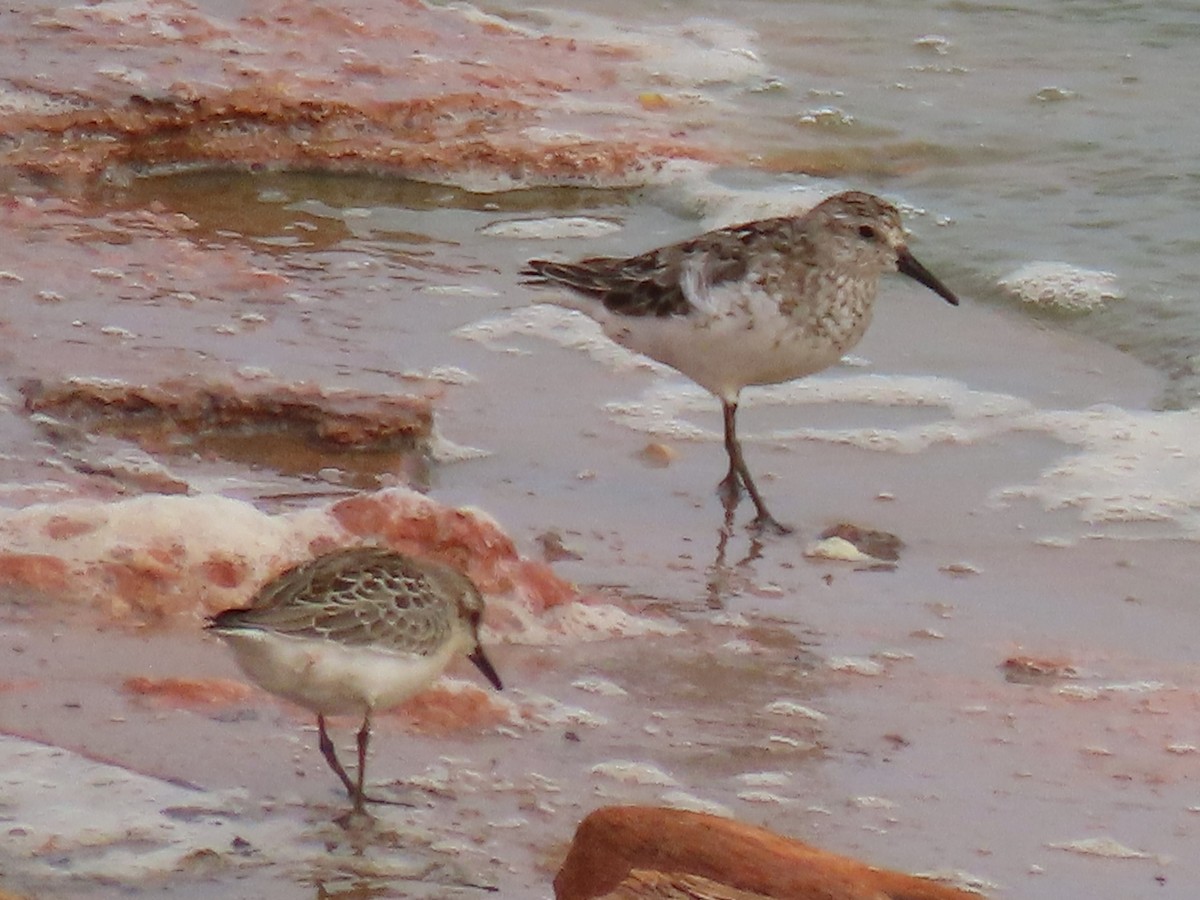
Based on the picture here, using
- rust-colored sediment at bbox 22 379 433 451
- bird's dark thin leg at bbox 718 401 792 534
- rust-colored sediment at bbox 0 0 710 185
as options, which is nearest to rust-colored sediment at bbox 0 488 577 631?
rust-colored sediment at bbox 22 379 433 451

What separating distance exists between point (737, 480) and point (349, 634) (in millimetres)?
2309

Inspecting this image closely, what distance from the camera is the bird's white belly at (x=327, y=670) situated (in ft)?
10.9

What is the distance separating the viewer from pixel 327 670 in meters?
3.37

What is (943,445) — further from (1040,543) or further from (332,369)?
(332,369)

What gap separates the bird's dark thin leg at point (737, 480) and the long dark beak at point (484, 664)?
5.28ft

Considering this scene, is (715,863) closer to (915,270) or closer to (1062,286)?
(915,270)

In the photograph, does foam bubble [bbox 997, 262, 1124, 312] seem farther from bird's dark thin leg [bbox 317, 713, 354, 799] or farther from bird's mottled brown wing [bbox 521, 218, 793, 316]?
bird's dark thin leg [bbox 317, 713, 354, 799]

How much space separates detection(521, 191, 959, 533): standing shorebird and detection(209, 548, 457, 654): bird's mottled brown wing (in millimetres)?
2066

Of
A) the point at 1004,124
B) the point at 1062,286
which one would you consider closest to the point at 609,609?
the point at 1062,286

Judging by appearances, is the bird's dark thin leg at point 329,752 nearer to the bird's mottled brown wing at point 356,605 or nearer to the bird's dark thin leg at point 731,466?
the bird's mottled brown wing at point 356,605

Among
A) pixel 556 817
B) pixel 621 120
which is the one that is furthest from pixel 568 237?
pixel 556 817

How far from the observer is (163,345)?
573cm

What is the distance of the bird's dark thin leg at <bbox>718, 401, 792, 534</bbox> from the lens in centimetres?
536

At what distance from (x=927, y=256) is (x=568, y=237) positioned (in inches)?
50.2
